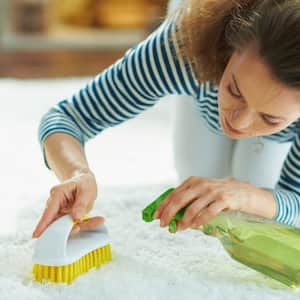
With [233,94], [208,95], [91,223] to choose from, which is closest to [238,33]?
[233,94]

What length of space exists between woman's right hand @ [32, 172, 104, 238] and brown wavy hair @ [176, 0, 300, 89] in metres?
0.25

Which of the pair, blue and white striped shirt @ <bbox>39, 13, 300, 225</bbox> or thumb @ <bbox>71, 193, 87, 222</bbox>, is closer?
thumb @ <bbox>71, 193, 87, 222</bbox>

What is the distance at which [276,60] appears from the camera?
2.79ft

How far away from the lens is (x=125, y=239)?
3.60 feet

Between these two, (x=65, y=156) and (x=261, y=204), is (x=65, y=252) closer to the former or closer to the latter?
(x=65, y=156)

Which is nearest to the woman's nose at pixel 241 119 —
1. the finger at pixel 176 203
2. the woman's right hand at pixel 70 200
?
the finger at pixel 176 203

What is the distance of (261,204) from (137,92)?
285mm

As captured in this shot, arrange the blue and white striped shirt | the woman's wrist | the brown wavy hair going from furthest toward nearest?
the blue and white striped shirt → the woman's wrist → the brown wavy hair

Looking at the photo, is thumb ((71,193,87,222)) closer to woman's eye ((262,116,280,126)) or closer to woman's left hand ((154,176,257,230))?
woman's left hand ((154,176,257,230))

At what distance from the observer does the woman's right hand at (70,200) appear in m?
0.90

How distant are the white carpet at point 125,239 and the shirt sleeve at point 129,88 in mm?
181

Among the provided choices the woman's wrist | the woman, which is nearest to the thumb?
the woman


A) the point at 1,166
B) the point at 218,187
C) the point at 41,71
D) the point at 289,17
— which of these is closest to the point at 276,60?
the point at 289,17

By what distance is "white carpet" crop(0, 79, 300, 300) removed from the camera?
91cm
